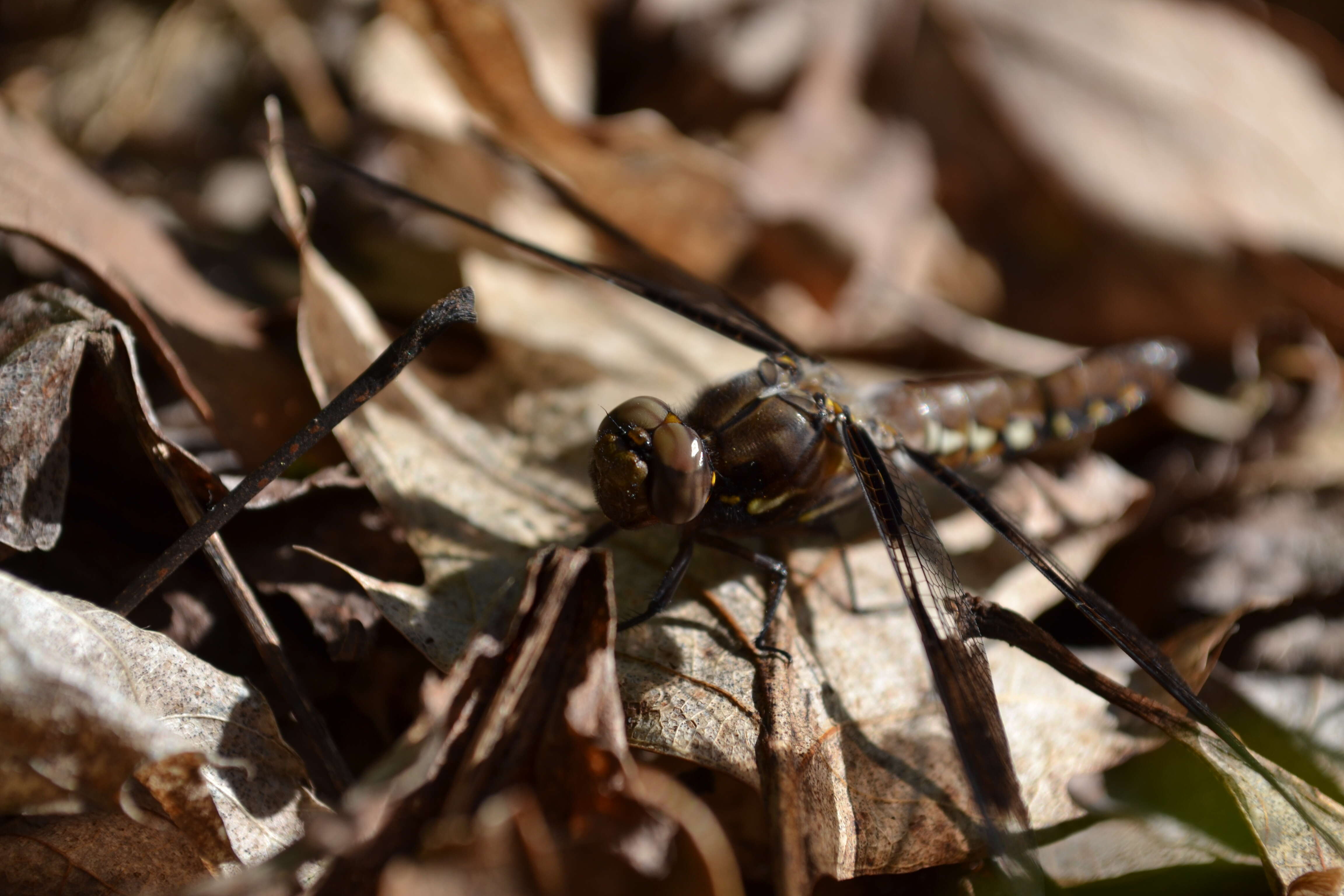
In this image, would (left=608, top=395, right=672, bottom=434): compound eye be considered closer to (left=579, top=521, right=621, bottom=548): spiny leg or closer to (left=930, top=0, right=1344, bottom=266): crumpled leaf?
(left=579, top=521, right=621, bottom=548): spiny leg

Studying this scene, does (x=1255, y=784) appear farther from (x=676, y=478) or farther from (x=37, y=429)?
(x=37, y=429)

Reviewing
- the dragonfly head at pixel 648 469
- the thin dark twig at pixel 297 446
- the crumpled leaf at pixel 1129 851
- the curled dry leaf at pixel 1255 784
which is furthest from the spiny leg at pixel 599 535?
the crumpled leaf at pixel 1129 851

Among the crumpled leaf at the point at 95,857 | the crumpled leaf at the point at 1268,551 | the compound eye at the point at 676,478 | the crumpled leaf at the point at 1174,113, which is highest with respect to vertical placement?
the crumpled leaf at the point at 1174,113

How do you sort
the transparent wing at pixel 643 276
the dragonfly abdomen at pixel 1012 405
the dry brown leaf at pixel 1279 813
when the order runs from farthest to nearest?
the dragonfly abdomen at pixel 1012 405 < the transparent wing at pixel 643 276 < the dry brown leaf at pixel 1279 813

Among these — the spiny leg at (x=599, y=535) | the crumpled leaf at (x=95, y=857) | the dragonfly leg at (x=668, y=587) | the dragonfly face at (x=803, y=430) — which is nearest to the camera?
the crumpled leaf at (x=95, y=857)

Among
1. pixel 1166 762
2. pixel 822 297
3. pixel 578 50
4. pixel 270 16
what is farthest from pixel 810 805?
pixel 270 16

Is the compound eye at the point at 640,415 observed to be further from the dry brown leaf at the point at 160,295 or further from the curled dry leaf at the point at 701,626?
the dry brown leaf at the point at 160,295

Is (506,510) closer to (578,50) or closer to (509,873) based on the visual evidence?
(509,873)
